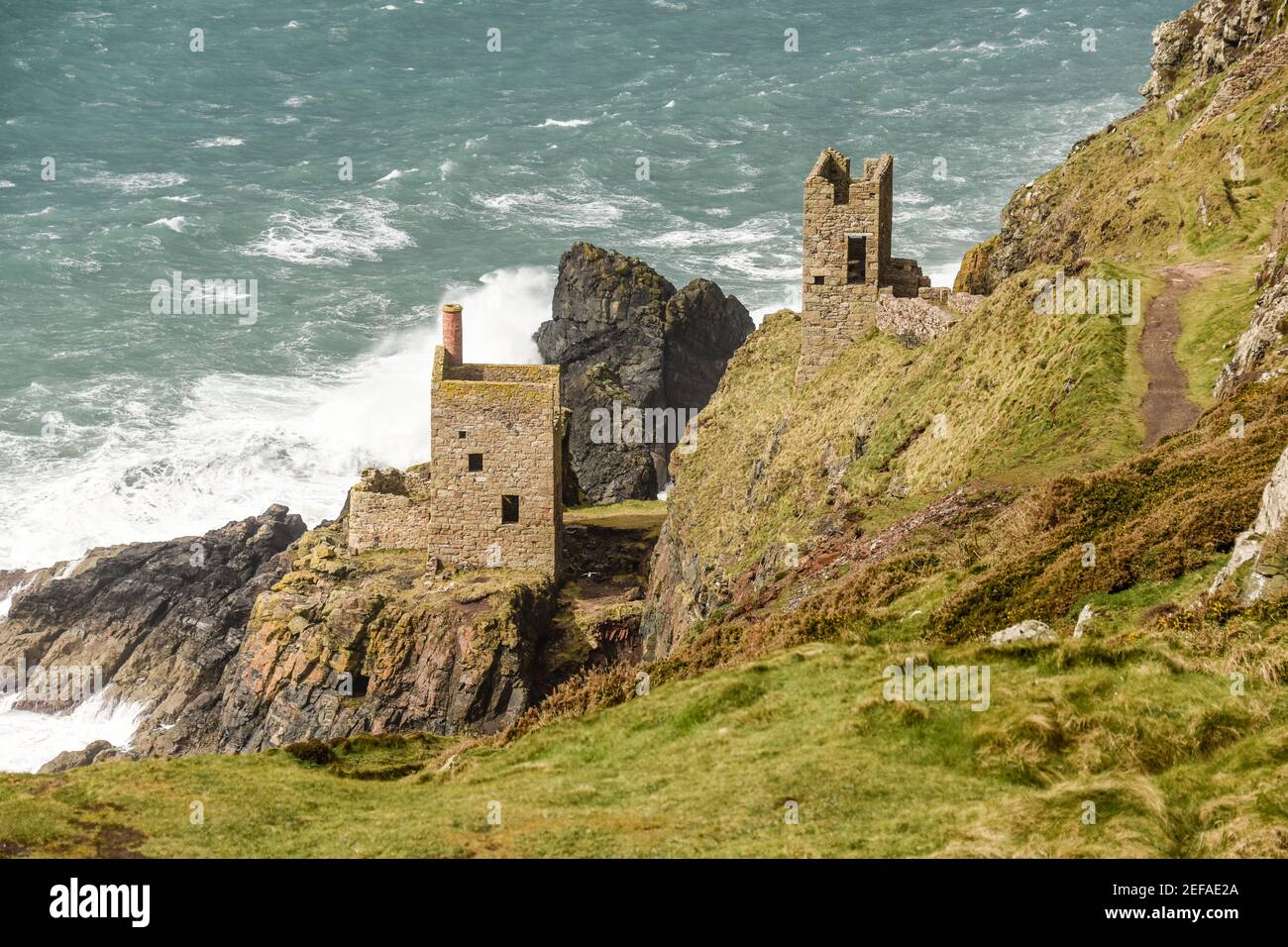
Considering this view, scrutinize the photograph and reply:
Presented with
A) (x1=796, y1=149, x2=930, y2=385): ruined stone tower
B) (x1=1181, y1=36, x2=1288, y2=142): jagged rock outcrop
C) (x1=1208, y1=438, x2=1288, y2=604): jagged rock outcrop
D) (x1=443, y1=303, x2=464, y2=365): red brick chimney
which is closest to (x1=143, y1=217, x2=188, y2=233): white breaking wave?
(x1=443, y1=303, x2=464, y2=365): red brick chimney

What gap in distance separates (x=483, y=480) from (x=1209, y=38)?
116 ft

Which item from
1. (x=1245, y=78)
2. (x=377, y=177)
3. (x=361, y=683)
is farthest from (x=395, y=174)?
(x=361, y=683)

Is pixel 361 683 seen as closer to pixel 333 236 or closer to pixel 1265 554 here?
pixel 1265 554

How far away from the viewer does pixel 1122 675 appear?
20000 mm

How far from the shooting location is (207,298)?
358 feet

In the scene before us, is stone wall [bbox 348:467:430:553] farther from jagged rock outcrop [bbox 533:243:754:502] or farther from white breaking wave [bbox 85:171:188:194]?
white breaking wave [bbox 85:171:188:194]

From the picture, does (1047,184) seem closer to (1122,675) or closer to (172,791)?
(1122,675)

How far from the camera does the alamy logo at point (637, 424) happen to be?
3204 inches

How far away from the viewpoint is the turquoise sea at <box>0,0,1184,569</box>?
9112cm

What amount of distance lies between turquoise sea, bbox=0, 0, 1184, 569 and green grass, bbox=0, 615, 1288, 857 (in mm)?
59406

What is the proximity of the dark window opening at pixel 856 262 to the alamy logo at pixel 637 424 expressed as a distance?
26.9 m

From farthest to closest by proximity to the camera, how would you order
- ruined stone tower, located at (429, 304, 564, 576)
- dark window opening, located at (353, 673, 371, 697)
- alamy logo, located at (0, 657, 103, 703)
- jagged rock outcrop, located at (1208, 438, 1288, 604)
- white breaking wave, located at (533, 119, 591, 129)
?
1. white breaking wave, located at (533, 119, 591, 129)
2. alamy logo, located at (0, 657, 103, 703)
3. ruined stone tower, located at (429, 304, 564, 576)
4. dark window opening, located at (353, 673, 371, 697)
5. jagged rock outcrop, located at (1208, 438, 1288, 604)
